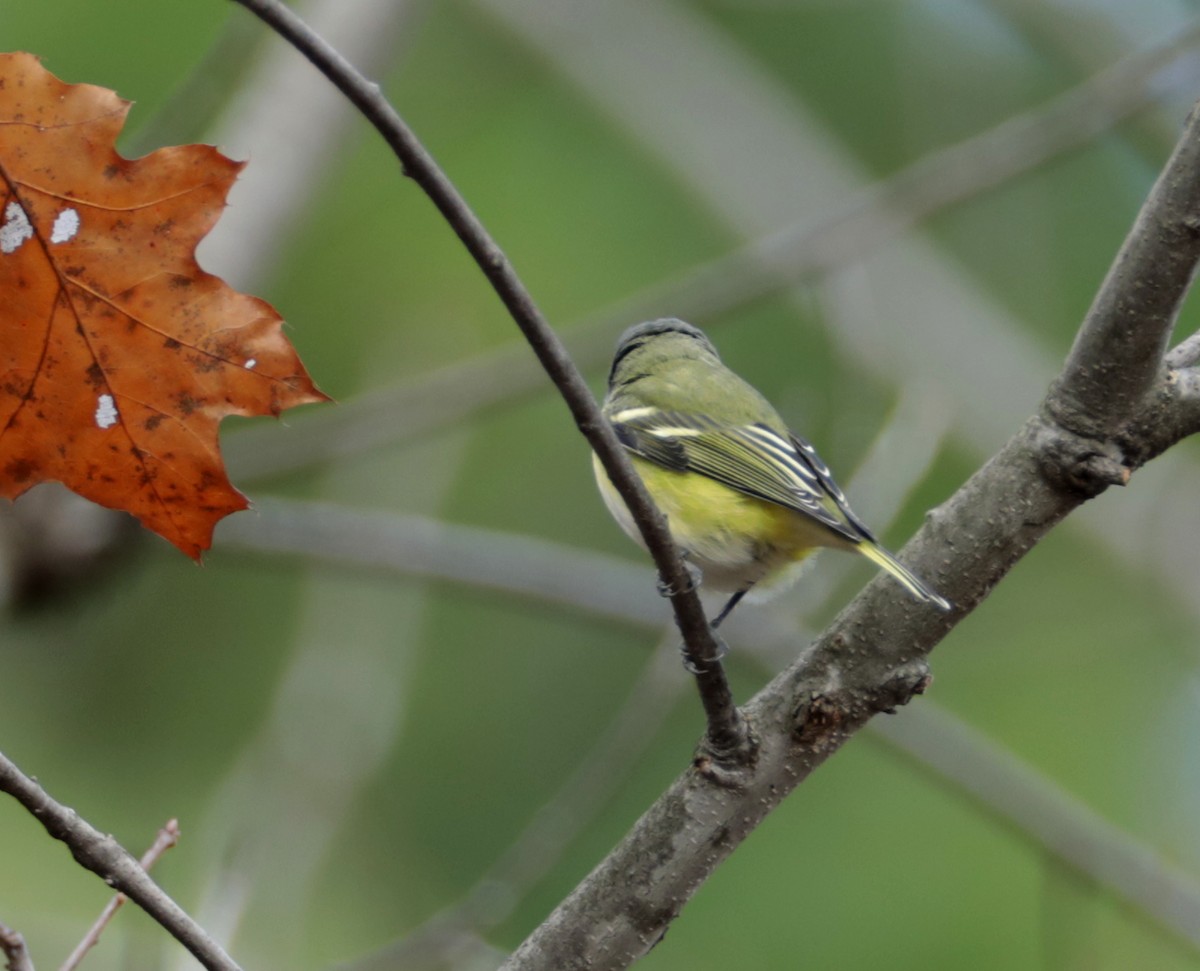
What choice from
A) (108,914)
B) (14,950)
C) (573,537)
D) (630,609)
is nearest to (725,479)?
(630,609)

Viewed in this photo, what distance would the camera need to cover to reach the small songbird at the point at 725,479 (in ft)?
9.37

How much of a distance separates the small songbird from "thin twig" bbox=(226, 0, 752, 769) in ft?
2.52

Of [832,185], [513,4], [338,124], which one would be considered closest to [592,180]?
[513,4]

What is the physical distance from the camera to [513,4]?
617 cm

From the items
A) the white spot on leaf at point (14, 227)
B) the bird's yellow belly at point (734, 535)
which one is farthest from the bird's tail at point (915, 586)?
the white spot on leaf at point (14, 227)

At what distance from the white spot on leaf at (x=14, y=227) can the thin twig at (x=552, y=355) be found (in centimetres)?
56

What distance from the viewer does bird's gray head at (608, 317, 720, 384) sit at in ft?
12.6

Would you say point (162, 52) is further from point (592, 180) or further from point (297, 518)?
point (297, 518)

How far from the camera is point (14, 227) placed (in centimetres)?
161

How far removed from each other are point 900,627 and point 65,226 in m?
1.18

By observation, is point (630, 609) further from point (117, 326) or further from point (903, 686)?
point (117, 326)

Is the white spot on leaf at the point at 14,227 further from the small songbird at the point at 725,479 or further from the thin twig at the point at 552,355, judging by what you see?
the small songbird at the point at 725,479

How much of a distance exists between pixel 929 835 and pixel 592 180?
4.14m

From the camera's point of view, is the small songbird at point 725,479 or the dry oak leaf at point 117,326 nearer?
the dry oak leaf at point 117,326
